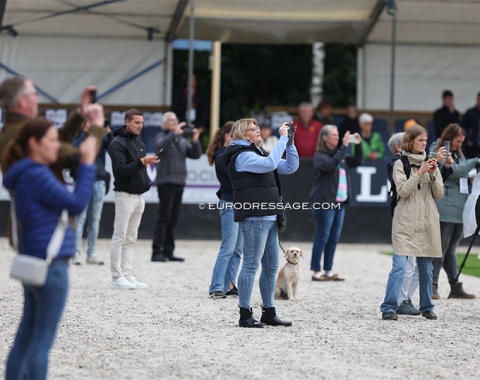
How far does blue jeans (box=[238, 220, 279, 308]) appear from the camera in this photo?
9.70 metres

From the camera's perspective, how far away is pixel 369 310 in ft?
37.6

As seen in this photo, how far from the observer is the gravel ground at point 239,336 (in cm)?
776

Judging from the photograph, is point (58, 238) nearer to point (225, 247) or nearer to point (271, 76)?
point (225, 247)

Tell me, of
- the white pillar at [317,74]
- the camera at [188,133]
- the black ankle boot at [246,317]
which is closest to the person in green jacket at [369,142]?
the camera at [188,133]

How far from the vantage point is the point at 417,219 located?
10445 millimetres

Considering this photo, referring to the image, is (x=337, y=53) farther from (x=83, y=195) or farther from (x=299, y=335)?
(x=83, y=195)

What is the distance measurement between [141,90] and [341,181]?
376 inches

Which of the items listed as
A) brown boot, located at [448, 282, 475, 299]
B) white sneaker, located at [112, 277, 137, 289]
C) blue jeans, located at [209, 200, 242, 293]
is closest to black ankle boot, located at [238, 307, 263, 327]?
blue jeans, located at [209, 200, 242, 293]

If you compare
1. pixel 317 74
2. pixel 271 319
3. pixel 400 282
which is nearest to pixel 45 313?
pixel 271 319

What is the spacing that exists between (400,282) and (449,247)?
2144 millimetres

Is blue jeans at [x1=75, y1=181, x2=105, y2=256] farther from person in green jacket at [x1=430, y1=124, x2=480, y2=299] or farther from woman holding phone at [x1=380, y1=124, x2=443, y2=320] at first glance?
woman holding phone at [x1=380, y1=124, x2=443, y2=320]

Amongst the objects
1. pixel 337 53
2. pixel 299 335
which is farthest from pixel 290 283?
pixel 337 53

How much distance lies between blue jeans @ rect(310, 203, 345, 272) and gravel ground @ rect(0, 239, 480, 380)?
437mm

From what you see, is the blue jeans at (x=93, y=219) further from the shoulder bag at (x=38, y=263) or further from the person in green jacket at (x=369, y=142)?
the shoulder bag at (x=38, y=263)
